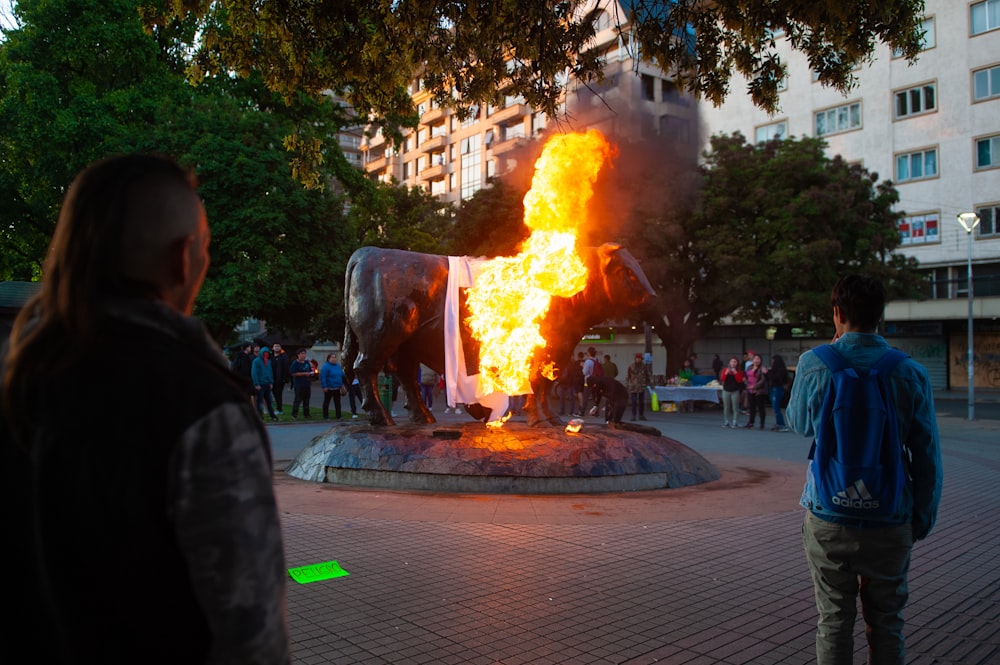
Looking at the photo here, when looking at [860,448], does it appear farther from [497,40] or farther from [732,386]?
[732,386]

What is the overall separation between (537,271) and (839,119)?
3386 centimetres

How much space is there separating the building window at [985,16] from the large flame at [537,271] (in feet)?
104

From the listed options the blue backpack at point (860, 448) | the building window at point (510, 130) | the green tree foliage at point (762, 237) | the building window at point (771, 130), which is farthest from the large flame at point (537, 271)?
the building window at point (510, 130)

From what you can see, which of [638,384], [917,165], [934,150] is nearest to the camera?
[638,384]

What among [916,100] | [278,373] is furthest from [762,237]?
[916,100]

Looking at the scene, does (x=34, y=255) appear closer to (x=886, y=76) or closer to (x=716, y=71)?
(x=716, y=71)

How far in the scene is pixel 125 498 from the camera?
144 cm

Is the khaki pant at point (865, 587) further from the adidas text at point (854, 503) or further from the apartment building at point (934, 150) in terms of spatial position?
the apartment building at point (934, 150)

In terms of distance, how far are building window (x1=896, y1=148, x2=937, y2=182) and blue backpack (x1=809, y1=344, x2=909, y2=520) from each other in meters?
36.2

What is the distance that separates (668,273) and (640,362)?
6.07 meters

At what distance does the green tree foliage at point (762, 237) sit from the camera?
23.8 metres

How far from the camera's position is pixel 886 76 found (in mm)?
35250

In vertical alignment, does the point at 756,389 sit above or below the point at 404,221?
below

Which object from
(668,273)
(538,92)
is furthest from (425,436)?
(668,273)
